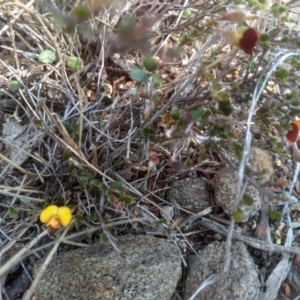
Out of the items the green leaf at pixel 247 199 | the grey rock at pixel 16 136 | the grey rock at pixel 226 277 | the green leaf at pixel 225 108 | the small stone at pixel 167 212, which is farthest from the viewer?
the grey rock at pixel 16 136

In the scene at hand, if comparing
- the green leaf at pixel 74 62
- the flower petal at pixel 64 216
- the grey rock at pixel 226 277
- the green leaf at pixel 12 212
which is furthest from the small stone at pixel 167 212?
the green leaf at pixel 74 62

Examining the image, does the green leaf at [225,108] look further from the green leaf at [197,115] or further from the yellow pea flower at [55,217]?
the yellow pea flower at [55,217]

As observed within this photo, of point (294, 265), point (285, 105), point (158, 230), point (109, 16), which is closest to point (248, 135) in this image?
point (285, 105)

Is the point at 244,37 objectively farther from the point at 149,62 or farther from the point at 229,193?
the point at 229,193

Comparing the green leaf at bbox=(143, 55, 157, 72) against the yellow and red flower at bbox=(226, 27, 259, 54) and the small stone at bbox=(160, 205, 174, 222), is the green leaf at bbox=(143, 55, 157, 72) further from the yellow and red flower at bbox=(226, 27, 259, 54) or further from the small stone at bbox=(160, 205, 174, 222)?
the small stone at bbox=(160, 205, 174, 222)

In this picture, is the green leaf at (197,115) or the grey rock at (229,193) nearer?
the green leaf at (197,115)

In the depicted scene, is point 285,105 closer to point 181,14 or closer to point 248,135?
point 248,135
